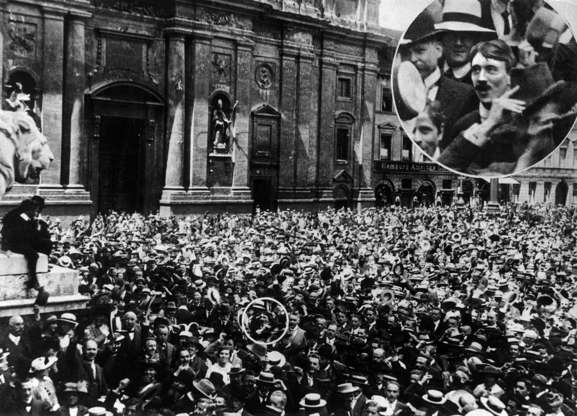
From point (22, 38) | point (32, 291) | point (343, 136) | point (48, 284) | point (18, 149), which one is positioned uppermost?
point (22, 38)

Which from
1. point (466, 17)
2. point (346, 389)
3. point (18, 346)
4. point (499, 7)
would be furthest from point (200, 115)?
point (346, 389)

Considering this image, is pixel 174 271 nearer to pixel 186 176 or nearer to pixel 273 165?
pixel 186 176

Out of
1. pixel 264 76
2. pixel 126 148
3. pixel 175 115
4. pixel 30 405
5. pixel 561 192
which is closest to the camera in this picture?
pixel 30 405

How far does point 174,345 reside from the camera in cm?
892

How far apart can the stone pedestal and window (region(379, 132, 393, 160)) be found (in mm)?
30199

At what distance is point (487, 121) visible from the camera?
1384 cm

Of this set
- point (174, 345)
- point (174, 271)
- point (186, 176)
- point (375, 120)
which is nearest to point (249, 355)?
point (174, 345)

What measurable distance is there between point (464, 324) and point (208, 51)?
71.8ft

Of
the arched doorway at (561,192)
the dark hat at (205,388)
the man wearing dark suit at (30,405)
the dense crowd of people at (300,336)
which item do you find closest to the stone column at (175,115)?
the dense crowd of people at (300,336)

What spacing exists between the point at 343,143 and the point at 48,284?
25708 millimetres

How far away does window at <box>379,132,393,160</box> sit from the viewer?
1559 inches

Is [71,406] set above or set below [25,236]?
below

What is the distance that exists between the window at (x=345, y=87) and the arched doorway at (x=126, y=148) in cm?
1101

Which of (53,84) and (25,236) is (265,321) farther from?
(53,84)
